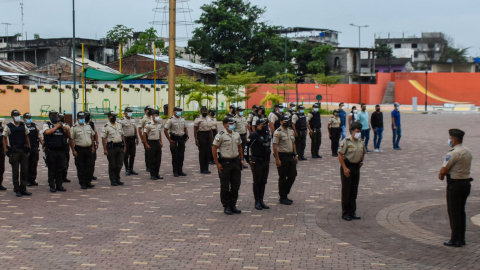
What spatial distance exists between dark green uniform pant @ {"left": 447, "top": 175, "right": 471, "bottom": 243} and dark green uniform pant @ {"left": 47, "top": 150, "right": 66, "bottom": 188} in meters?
7.50

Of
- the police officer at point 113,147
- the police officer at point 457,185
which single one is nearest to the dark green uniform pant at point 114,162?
the police officer at point 113,147

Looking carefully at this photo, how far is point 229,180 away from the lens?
9.30 meters

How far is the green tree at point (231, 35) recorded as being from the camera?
61375 millimetres

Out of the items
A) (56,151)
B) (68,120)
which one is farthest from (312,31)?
(56,151)

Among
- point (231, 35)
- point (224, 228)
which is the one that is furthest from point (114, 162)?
point (231, 35)

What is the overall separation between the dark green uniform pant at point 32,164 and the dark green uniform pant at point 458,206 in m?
8.39

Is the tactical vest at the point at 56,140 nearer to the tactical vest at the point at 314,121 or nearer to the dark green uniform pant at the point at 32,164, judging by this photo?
the dark green uniform pant at the point at 32,164

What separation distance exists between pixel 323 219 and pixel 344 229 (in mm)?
681

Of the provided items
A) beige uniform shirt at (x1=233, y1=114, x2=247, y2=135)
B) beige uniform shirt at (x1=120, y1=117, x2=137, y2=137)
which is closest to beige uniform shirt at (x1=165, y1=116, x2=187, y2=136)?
beige uniform shirt at (x1=120, y1=117, x2=137, y2=137)

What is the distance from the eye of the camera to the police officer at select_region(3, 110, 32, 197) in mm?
10617

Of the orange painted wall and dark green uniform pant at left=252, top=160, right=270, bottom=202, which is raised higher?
the orange painted wall

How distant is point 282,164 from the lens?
32.6 feet

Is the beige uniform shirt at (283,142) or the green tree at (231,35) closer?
the beige uniform shirt at (283,142)

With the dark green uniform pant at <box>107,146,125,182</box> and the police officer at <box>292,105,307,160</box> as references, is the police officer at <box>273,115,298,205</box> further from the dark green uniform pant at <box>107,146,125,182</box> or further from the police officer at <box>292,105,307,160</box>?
the police officer at <box>292,105,307,160</box>
